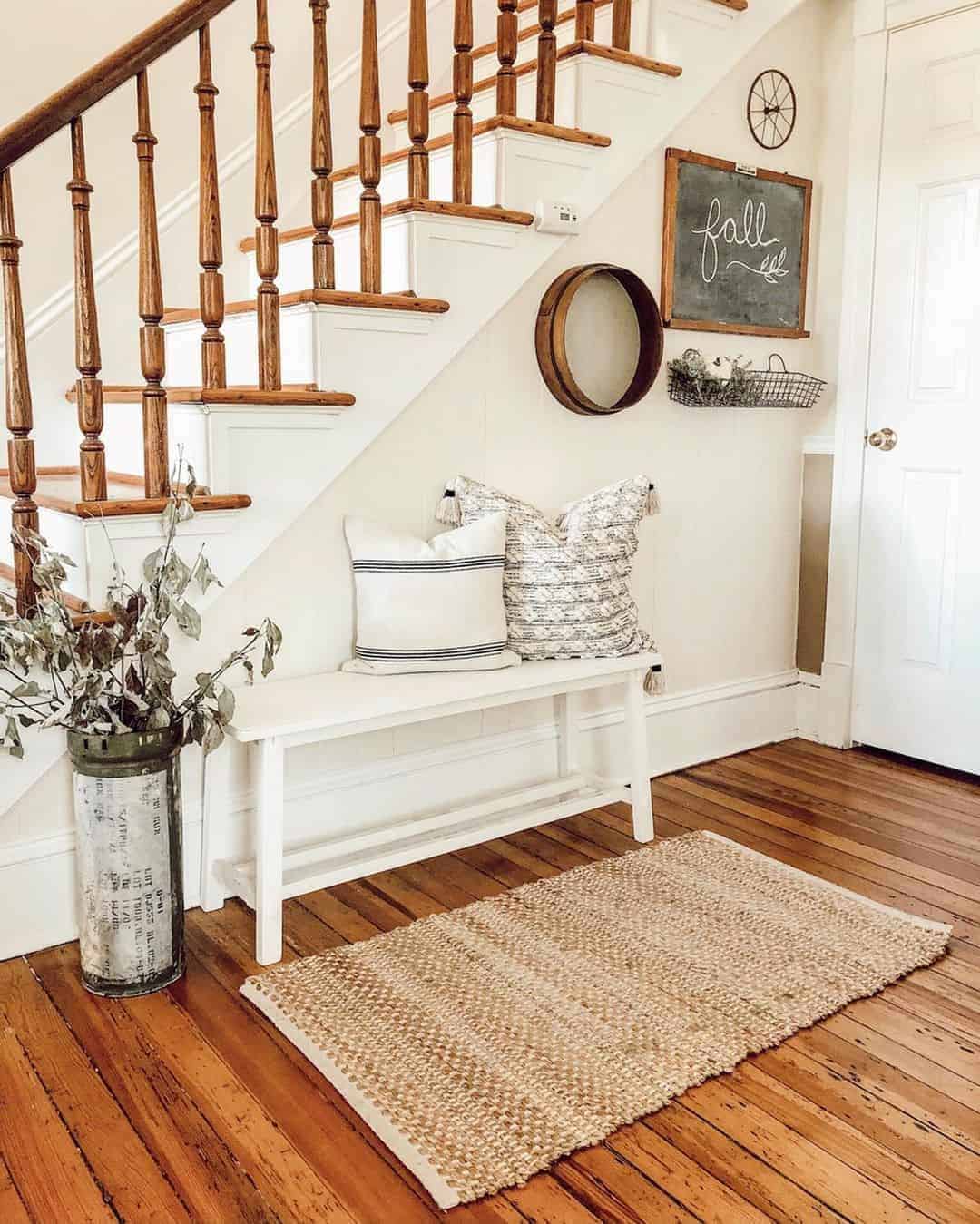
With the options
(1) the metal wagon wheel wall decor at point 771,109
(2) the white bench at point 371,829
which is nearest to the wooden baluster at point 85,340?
(2) the white bench at point 371,829

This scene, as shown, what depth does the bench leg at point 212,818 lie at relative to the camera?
7.86 ft

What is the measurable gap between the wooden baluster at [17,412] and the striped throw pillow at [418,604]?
752 millimetres

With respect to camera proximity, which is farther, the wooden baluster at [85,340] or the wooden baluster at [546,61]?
the wooden baluster at [546,61]

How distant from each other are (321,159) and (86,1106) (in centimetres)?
185

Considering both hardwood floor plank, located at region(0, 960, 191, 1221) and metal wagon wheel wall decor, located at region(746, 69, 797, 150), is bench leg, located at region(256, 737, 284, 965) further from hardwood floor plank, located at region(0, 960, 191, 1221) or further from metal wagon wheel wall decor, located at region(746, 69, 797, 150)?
metal wagon wheel wall decor, located at region(746, 69, 797, 150)

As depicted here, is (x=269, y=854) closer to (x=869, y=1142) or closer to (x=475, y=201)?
(x=869, y=1142)

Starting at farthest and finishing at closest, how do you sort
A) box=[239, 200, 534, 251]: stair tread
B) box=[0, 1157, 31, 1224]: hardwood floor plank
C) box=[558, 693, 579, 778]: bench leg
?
box=[558, 693, 579, 778]: bench leg → box=[239, 200, 534, 251]: stair tread → box=[0, 1157, 31, 1224]: hardwood floor plank

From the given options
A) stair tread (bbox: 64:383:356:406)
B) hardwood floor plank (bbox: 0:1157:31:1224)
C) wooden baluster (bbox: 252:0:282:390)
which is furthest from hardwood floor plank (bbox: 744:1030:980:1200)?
wooden baluster (bbox: 252:0:282:390)

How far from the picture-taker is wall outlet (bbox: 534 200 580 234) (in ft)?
8.75

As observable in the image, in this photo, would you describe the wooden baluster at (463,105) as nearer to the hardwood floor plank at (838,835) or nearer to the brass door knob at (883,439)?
the brass door knob at (883,439)

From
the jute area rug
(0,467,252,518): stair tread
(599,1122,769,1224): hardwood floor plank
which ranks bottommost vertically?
(599,1122,769,1224): hardwood floor plank

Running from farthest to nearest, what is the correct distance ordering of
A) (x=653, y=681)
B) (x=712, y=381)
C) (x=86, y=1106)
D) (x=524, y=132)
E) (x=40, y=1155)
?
(x=712, y=381)
(x=653, y=681)
(x=524, y=132)
(x=86, y=1106)
(x=40, y=1155)

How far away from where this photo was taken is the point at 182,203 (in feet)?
10.2

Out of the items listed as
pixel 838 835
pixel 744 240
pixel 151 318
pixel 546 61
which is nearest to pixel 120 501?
pixel 151 318
